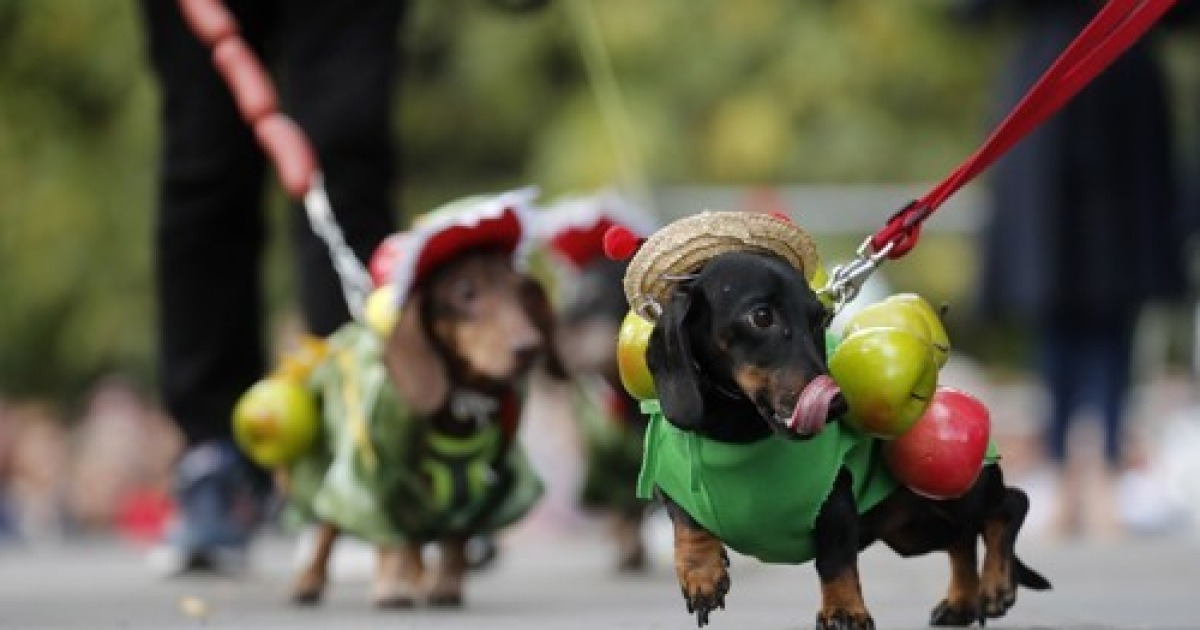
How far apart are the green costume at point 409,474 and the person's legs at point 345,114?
2.10ft

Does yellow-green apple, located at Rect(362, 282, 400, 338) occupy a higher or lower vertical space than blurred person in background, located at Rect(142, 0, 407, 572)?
lower

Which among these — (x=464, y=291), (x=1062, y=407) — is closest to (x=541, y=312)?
(x=464, y=291)

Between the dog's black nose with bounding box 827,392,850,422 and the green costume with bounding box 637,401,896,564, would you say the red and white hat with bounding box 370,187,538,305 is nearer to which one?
the green costume with bounding box 637,401,896,564

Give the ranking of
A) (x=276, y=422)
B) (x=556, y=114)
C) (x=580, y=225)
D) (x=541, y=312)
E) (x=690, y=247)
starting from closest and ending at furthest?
1. (x=690, y=247)
2. (x=541, y=312)
3. (x=276, y=422)
4. (x=580, y=225)
5. (x=556, y=114)

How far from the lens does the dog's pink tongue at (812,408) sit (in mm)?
3965

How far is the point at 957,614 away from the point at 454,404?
1.26 m

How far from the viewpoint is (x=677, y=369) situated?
410 cm

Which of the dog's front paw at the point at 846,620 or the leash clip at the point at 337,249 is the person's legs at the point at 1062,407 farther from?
the dog's front paw at the point at 846,620

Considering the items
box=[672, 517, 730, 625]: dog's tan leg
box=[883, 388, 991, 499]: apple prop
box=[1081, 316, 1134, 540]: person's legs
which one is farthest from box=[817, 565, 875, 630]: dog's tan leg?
box=[1081, 316, 1134, 540]: person's legs

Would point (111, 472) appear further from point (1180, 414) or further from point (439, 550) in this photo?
point (439, 550)

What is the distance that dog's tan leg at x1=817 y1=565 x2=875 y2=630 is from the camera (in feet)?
13.8

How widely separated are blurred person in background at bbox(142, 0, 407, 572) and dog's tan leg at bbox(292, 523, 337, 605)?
0.64 metres

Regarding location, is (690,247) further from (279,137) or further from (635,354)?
(279,137)

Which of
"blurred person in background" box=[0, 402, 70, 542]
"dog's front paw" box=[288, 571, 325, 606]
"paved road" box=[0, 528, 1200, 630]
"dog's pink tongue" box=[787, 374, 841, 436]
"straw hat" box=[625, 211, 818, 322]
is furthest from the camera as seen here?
"blurred person in background" box=[0, 402, 70, 542]
